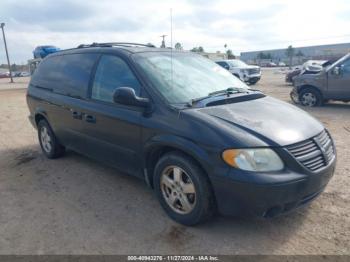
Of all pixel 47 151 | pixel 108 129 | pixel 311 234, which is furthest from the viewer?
pixel 47 151

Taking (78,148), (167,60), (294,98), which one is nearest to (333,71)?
(294,98)

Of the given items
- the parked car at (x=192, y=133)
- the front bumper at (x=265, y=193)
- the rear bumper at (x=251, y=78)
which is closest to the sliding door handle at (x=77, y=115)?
the parked car at (x=192, y=133)

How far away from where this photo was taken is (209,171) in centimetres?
294

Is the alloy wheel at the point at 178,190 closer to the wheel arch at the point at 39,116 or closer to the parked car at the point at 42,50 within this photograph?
the wheel arch at the point at 39,116

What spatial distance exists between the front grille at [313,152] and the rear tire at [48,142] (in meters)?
3.96

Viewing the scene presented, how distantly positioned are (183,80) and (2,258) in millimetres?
2512

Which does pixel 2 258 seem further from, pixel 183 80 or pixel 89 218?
pixel 183 80

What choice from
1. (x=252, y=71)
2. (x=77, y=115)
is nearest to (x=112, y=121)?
(x=77, y=115)

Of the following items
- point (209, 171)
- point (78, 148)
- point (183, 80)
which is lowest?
point (78, 148)

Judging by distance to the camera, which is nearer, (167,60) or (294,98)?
(167,60)

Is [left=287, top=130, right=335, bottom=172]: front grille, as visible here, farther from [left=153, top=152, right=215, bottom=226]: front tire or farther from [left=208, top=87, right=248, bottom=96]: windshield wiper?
[left=208, top=87, right=248, bottom=96]: windshield wiper

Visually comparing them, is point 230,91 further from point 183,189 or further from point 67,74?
point 67,74

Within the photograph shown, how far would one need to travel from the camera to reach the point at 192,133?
10.1 feet

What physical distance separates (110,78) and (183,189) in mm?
1732
